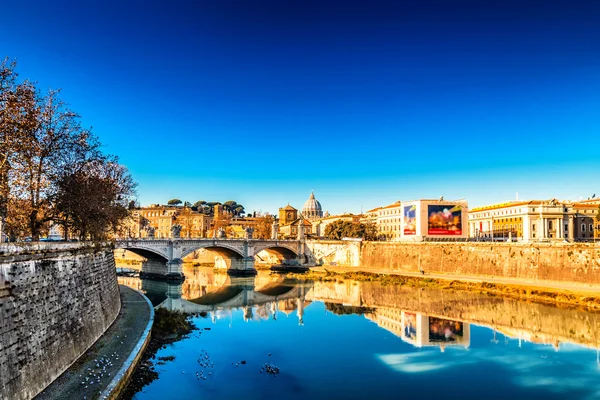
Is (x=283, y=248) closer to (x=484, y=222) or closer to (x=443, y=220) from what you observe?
(x=443, y=220)

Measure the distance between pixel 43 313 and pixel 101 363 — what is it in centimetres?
303

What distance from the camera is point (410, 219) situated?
69.7 m

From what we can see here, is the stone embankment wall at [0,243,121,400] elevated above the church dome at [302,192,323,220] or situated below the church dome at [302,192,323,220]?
below

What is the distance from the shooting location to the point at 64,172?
71.6 ft

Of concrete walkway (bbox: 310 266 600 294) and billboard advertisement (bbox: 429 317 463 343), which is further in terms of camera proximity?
concrete walkway (bbox: 310 266 600 294)

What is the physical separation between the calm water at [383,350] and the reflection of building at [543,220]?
39.9 m

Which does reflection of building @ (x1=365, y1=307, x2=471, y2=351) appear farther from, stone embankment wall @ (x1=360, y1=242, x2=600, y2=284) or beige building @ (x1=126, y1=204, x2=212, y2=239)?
beige building @ (x1=126, y1=204, x2=212, y2=239)

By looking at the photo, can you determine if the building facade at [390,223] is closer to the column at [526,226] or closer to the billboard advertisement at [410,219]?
the billboard advertisement at [410,219]

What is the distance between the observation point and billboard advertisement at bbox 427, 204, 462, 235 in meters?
67.7

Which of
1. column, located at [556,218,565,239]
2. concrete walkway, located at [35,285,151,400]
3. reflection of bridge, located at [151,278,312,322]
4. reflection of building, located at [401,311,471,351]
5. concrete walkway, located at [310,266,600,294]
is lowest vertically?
reflection of building, located at [401,311,471,351]

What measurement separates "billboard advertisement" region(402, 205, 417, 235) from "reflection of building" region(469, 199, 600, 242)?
1225 cm

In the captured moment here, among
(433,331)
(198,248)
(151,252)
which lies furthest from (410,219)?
(433,331)

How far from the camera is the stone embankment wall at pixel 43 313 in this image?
1130 cm

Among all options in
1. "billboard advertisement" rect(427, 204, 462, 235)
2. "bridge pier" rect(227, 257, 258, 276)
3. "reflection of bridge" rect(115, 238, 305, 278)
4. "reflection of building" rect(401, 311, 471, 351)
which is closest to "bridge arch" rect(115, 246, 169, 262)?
"reflection of bridge" rect(115, 238, 305, 278)
